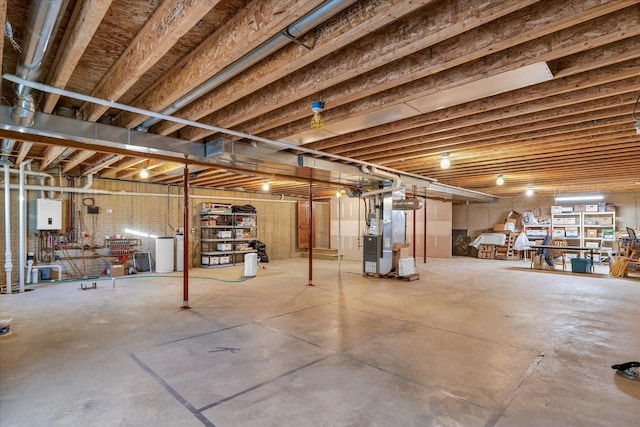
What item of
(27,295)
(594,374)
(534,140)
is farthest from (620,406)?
(27,295)

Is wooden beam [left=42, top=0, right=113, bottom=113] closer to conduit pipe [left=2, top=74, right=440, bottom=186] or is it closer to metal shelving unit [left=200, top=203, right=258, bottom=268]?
conduit pipe [left=2, top=74, right=440, bottom=186]

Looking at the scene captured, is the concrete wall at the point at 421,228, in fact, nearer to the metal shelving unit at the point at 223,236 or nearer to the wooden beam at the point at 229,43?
the metal shelving unit at the point at 223,236

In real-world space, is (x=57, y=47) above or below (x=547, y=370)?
above

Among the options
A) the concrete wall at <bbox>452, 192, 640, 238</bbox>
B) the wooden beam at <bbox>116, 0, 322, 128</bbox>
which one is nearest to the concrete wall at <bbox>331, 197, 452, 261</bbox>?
the concrete wall at <bbox>452, 192, 640, 238</bbox>

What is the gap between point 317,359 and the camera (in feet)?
10.3

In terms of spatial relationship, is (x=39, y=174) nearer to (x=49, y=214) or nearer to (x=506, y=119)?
(x=49, y=214)

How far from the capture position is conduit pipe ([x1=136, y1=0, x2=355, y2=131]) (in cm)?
191

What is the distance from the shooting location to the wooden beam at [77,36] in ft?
6.17

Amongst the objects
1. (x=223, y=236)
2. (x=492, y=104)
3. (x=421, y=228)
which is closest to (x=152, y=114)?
(x=492, y=104)

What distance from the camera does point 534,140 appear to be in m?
4.80

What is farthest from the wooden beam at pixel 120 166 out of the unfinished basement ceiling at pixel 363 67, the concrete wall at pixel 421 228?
the concrete wall at pixel 421 228

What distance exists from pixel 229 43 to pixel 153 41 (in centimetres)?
52

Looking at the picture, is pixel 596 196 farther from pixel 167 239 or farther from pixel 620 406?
pixel 167 239

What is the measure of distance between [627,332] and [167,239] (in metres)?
9.25
